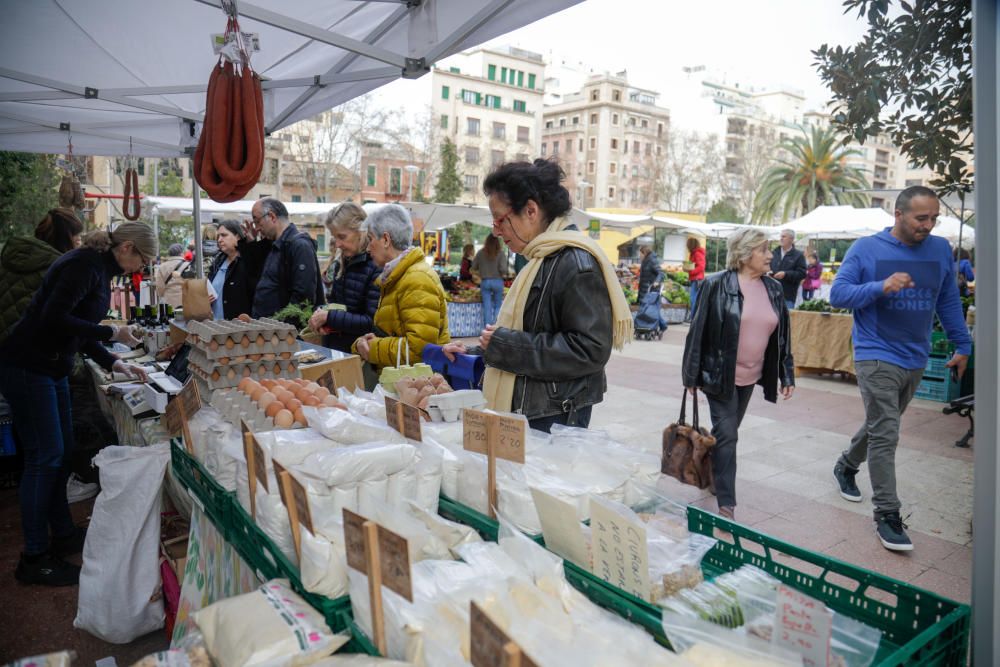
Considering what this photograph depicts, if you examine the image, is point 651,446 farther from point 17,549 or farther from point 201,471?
point 17,549

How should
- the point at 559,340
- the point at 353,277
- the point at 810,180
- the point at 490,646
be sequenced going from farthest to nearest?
the point at 810,180
the point at 353,277
the point at 559,340
the point at 490,646

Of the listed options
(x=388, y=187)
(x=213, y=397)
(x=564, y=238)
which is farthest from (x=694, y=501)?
(x=388, y=187)

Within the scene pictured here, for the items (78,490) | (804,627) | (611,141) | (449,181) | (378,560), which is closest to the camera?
(804,627)

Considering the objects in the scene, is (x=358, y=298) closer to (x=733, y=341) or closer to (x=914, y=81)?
(x=733, y=341)

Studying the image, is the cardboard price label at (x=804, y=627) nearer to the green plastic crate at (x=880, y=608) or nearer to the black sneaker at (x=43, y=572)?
the green plastic crate at (x=880, y=608)

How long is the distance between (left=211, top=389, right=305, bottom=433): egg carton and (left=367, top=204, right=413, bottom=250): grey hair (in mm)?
1422

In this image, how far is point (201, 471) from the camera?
2195mm

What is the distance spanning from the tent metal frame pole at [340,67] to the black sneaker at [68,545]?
331 centimetres

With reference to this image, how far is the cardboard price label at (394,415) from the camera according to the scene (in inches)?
80.4

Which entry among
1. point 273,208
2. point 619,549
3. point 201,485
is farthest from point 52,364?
point 619,549

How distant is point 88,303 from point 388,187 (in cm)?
5056

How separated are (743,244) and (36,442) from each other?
4019 mm

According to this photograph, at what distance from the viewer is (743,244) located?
3.86m

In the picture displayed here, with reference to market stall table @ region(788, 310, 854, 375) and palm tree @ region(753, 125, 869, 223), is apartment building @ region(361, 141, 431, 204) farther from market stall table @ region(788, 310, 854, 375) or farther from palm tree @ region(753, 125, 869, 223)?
market stall table @ region(788, 310, 854, 375)
